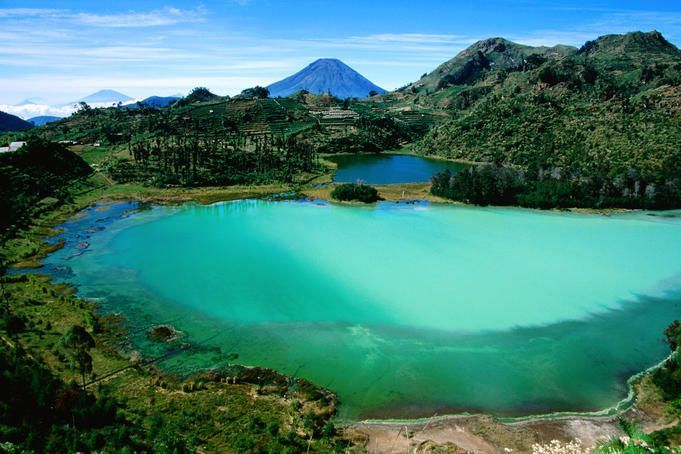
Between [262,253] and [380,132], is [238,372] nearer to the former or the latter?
[262,253]

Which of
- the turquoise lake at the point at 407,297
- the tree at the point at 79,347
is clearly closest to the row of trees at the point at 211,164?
the turquoise lake at the point at 407,297

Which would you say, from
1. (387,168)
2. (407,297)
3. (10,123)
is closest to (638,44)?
(387,168)

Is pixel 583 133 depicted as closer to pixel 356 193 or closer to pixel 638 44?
pixel 356 193

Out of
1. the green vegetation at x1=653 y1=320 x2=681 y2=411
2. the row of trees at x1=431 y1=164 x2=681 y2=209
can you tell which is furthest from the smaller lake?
the green vegetation at x1=653 y1=320 x2=681 y2=411

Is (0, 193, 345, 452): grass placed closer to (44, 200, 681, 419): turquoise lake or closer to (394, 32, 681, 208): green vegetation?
(44, 200, 681, 419): turquoise lake

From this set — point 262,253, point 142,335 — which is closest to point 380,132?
point 262,253
